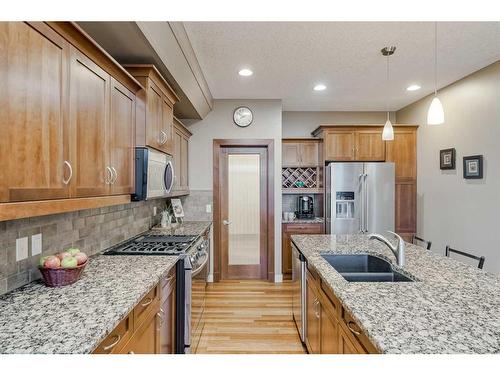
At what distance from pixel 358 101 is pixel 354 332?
3.96m

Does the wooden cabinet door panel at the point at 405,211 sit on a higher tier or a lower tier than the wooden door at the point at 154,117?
lower

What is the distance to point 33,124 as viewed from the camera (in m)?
1.08

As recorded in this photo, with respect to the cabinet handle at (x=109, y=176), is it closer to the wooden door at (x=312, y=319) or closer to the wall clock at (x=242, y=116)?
the wooden door at (x=312, y=319)

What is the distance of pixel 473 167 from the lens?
3.31 meters

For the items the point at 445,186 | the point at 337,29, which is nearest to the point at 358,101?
the point at 445,186

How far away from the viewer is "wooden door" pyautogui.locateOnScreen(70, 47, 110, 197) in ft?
4.50

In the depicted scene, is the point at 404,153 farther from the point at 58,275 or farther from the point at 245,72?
the point at 58,275

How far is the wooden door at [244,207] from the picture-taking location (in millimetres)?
4383

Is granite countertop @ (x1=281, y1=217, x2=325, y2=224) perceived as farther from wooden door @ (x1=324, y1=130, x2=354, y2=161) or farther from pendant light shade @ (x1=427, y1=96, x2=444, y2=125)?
pendant light shade @ (x1=427, y1=96, x2=444, y2=125)

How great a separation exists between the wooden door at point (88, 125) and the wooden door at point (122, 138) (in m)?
0.08

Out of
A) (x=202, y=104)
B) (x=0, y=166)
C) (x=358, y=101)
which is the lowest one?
(x=0, y=166)

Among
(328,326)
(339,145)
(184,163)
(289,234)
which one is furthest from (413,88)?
(328,326)

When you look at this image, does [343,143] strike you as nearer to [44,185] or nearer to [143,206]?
[143,206]

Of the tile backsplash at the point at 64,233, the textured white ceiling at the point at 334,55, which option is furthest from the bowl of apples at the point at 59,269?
the textured white ceiling at the point at 334,55
